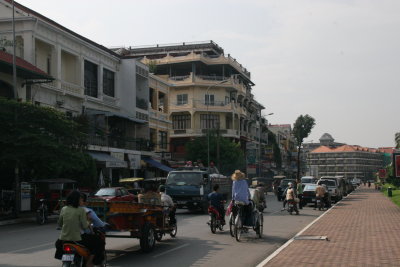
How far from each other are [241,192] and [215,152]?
45600 millimetres

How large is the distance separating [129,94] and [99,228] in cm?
3705

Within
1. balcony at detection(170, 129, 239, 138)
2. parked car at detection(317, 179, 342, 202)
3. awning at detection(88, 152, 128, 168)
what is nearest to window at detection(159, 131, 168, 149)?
balcony at detection(170, 129, 239, 138)

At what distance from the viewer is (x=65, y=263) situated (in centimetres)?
792

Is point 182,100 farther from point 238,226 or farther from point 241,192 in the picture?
point 238,226

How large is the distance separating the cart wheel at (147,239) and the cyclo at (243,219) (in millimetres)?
2914

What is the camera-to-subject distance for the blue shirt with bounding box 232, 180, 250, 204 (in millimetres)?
15414

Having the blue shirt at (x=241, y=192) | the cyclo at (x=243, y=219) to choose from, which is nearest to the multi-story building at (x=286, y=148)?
the cyclo at (x=243, y=219)

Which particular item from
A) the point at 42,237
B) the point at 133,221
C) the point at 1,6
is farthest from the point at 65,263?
the point at 1,6

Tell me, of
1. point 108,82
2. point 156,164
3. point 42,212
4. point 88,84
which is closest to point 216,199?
point 42,212

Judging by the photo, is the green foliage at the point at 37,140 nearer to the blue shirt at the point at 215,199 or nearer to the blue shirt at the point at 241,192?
the blue shirt at the point at 215,199

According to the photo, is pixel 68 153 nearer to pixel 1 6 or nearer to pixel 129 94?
pixel 1 6

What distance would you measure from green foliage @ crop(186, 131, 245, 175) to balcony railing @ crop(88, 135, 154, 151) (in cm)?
1079

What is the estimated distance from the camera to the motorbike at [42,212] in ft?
72.7

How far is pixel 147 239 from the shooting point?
1300 cm
